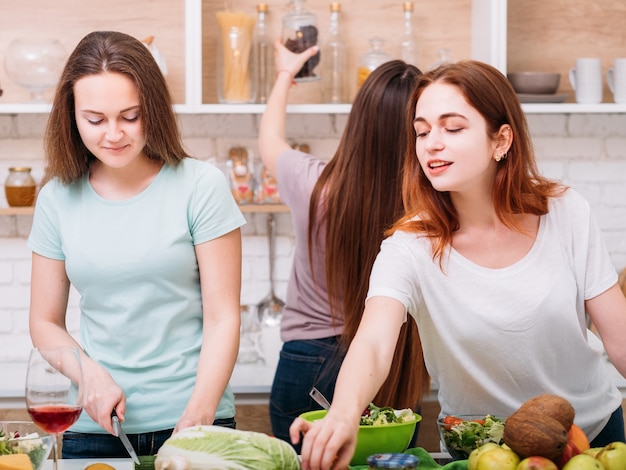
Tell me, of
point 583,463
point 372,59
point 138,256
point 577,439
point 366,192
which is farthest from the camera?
point 372,59

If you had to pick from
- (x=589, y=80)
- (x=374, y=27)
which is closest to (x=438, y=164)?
(x=589, y=80)

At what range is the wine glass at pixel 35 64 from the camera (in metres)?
2.92

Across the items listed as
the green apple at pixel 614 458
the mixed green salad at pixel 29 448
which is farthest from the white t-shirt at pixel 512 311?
the mixed green salad at pixel 29 448

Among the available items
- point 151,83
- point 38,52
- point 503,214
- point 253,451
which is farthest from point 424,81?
point 38,52

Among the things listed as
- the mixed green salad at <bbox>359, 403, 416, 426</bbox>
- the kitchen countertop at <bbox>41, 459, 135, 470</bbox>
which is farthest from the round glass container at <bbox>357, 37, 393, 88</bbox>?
the kitchen countertop at <bbox>41, 459, 135, 470</bbox>

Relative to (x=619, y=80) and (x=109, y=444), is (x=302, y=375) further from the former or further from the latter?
(x=619, y=80)

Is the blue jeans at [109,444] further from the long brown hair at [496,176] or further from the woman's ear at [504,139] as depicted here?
the woman's ear at [504,139]

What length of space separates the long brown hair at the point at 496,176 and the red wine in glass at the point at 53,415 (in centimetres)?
70

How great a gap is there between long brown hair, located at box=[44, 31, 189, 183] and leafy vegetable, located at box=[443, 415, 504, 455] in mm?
763

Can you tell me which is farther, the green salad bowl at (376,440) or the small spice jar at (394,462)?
the green salad bowl at (376,440)

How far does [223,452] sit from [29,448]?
0.30m

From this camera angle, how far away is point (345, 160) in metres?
2.28

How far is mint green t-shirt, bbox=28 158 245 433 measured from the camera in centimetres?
177

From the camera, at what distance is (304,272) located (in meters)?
2.45
